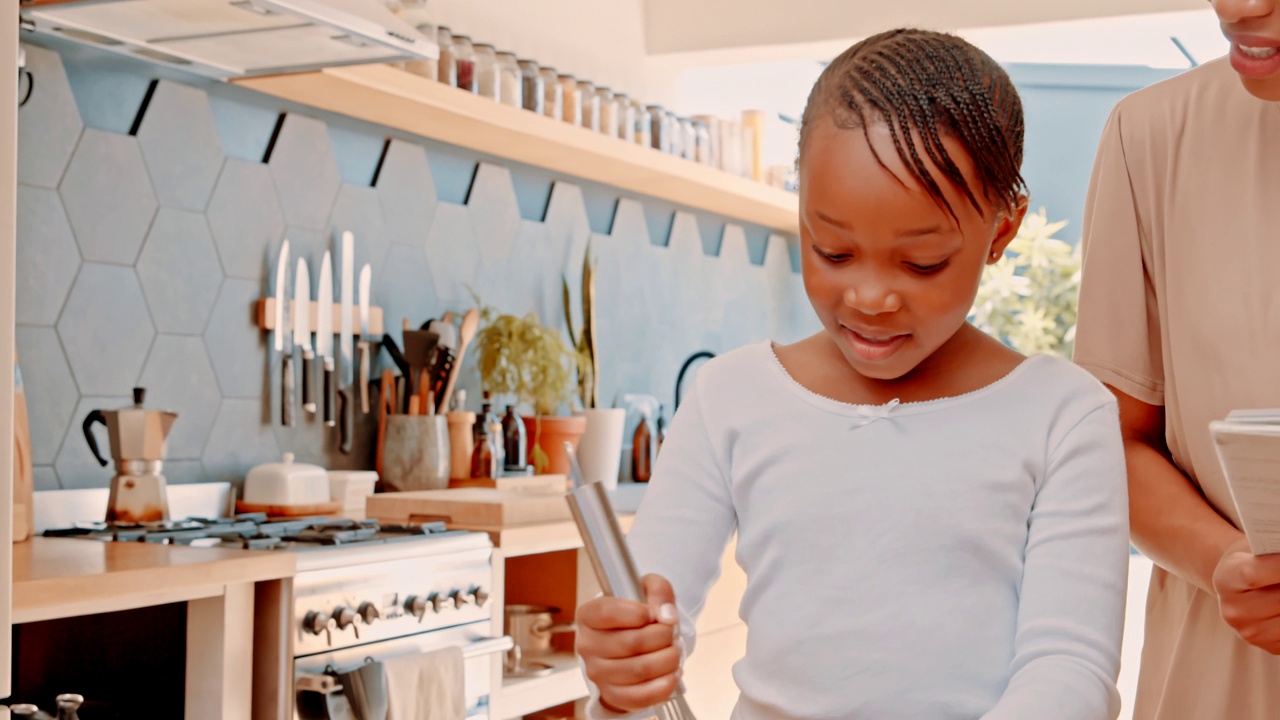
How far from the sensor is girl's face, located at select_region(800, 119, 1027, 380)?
71 cm

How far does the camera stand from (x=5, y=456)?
1.33m

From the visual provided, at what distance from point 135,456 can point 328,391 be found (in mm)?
615

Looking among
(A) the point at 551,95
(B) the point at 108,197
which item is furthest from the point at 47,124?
(A) the point at 551,95

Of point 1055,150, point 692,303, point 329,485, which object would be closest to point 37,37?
point 329,485

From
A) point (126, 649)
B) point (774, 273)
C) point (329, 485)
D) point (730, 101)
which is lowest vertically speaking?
point (126, 649)

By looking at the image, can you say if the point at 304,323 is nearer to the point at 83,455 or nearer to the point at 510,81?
the point at 83,455

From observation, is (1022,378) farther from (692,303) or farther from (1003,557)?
(692,303)

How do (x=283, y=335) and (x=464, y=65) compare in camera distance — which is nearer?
(x=283, y=335)

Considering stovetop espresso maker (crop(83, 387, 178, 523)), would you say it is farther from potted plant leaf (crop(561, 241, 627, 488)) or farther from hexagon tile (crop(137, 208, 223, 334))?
potted plant leaf (crop(561, 241, 627, 488))

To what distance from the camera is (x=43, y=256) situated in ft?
7.38

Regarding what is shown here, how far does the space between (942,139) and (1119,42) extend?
12.7ft

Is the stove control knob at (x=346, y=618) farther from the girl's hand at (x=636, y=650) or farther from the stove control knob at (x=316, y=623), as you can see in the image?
the girl's hand at (x=636, y=650)

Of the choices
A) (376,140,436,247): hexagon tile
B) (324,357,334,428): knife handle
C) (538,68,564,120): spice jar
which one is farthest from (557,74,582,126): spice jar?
(324,357,334,428): knife handle

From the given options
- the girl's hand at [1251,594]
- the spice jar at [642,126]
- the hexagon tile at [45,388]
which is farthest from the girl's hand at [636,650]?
the spice jar at [642,126]
